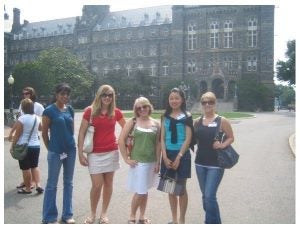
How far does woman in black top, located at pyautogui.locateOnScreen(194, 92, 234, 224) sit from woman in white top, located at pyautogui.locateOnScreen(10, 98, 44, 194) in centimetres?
352

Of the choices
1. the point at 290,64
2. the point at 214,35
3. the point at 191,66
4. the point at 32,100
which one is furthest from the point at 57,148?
the point at 191,66

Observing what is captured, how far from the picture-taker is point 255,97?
53844mm

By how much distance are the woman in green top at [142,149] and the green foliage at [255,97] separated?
4814 centimetres

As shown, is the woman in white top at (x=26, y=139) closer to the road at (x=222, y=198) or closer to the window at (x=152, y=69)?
the road at (x=222, y=198)

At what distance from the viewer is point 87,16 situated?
3027 inches

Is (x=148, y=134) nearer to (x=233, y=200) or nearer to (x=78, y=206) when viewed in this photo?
(x=78, y=206)

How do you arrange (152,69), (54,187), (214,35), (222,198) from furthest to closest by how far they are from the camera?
1. (152,69)
2. (214,35)
3. (222,198)
4. (54,187)

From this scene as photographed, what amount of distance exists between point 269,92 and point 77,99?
28808 mm

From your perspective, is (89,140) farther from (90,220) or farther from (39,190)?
(39,190)

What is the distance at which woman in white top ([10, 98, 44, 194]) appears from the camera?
24.5 feet

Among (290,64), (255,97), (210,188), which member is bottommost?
(210,188)

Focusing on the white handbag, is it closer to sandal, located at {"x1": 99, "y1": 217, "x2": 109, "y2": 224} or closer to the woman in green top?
the woman in green top

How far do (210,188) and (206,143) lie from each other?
2.13 feet
